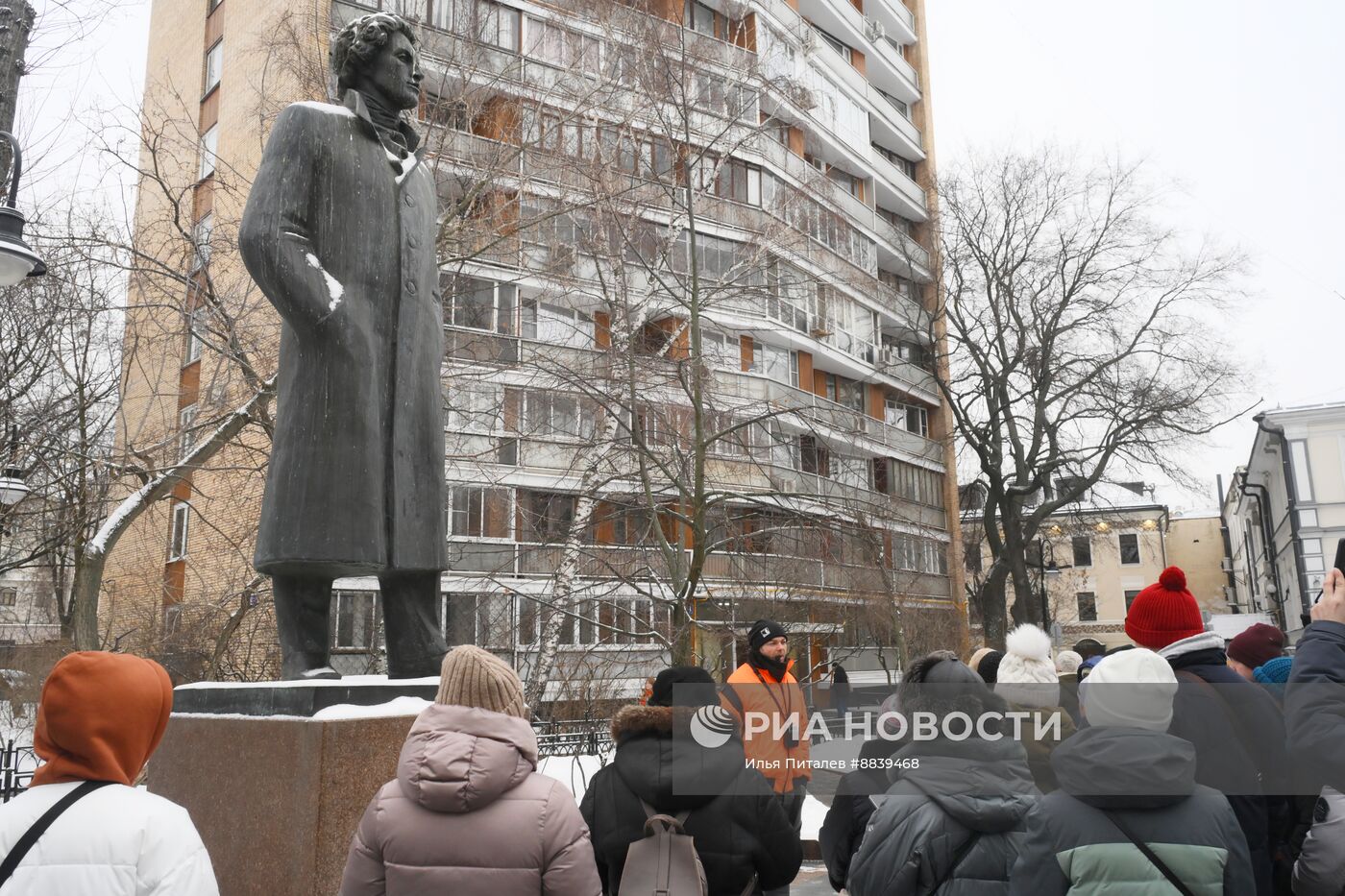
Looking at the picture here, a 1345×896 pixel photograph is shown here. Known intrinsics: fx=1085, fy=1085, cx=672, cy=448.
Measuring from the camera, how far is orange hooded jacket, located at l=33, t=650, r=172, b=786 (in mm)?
2178

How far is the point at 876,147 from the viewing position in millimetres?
44156

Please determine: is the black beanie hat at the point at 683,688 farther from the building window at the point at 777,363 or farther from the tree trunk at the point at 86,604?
the building window at the point at 777,363

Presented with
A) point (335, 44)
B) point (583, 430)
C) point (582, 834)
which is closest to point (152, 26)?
point (583, 430)

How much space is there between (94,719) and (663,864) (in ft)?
6.08

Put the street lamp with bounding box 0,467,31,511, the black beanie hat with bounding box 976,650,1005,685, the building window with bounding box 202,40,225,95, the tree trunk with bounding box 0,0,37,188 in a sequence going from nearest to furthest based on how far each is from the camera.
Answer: the black beanie hat with bounding box 976,650,1005,685, the tree trunk with bounding box 0,0,37,188, the street lamp with bounding box 0,467,31,511, the building window with bounding box 202,40,225,95

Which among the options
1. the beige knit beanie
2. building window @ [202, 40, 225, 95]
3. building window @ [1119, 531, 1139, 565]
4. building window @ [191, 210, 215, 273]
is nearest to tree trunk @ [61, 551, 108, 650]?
building window @ [191, 210, 215, 273]

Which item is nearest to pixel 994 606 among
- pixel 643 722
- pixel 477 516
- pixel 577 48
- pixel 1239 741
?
pixel 477 516

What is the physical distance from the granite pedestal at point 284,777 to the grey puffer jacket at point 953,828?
1823 mm

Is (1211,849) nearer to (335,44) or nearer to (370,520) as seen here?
(370,520)

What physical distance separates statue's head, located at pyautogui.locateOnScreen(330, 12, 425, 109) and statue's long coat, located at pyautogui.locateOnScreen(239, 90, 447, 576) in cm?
10

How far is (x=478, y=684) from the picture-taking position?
2.68 m

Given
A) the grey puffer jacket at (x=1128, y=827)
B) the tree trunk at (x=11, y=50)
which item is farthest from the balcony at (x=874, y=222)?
the grey puffer jacket at (x=1128, y=827)

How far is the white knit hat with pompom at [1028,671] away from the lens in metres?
4.30

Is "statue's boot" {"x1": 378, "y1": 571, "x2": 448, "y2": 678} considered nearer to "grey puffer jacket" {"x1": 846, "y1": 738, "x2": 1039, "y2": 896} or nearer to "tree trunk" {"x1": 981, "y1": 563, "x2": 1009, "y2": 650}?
"grey puffer jacket" {"x1": 846, "y1": 738, "x2": 1039, "y2": 896}
